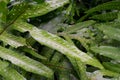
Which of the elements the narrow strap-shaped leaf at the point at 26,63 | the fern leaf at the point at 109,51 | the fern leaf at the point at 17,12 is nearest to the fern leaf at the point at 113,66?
the fern leaf at the point at 109,51

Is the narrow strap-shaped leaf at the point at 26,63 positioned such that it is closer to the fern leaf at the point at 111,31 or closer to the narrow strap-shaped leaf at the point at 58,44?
the narrow strap-shaped leaf at the point at 58,44

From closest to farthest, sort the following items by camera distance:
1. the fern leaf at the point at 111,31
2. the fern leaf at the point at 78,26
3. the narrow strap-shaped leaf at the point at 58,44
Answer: the narrow strap-shaped leaf at the point at 58,44 → the fern leaf at the point at 111,31 → the fern leaf at the point at 78,26

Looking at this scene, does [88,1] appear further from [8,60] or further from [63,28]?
[8,60]

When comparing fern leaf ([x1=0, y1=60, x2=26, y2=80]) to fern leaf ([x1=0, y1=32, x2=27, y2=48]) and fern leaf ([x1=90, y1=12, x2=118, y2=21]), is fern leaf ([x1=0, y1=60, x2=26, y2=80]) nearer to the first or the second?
fern leaf ([x1=0, y1=32, x2=27, y2=48])

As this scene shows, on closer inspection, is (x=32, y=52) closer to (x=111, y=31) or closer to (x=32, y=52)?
(x=32, y=52)

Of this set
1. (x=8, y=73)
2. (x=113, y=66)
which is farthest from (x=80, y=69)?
(x=8, y=73)

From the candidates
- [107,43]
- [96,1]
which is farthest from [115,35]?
[96,1]
